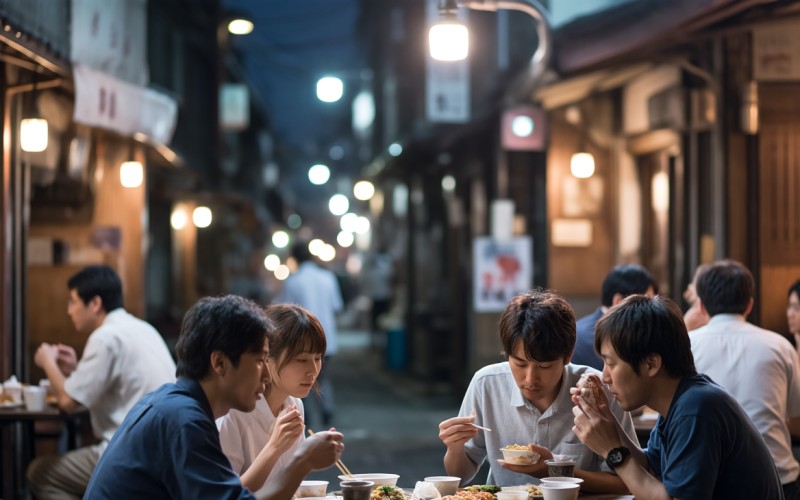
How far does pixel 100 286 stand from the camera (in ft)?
29.2

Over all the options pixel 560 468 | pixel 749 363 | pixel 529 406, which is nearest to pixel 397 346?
pixel 749 363

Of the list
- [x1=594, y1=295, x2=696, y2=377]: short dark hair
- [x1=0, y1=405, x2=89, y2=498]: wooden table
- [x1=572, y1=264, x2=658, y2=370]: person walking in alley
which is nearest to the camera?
[x1=594, y1=295, x2=696, y2=377]: short dark hair

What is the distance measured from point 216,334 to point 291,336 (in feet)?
4.05

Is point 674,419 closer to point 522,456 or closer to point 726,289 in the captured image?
point 522,456

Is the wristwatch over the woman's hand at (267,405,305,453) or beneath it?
beneath

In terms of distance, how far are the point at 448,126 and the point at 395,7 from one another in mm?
14981

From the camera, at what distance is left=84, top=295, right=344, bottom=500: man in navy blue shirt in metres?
4.33

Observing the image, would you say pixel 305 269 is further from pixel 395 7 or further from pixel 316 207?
pixel 316 207

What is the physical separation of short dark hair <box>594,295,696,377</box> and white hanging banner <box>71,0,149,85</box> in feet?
27.9

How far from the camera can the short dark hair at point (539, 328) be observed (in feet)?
18.1

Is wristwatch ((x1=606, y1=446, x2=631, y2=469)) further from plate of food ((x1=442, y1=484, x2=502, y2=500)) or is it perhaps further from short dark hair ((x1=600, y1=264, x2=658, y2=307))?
short dark hair ((x1=600, y1=264, x2=658, y2=307))

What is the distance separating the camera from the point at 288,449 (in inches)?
206

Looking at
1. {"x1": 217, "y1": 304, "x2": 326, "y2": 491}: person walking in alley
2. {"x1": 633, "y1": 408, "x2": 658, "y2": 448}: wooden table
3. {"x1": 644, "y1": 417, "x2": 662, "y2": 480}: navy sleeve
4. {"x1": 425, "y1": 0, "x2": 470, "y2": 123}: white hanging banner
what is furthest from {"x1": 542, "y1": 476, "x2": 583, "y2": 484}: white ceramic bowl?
{"x1": 425, "y1": 0, "x2": 470, "y2": 123}: white hanging banner

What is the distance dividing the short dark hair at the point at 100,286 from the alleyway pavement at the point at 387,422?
2.85 m
